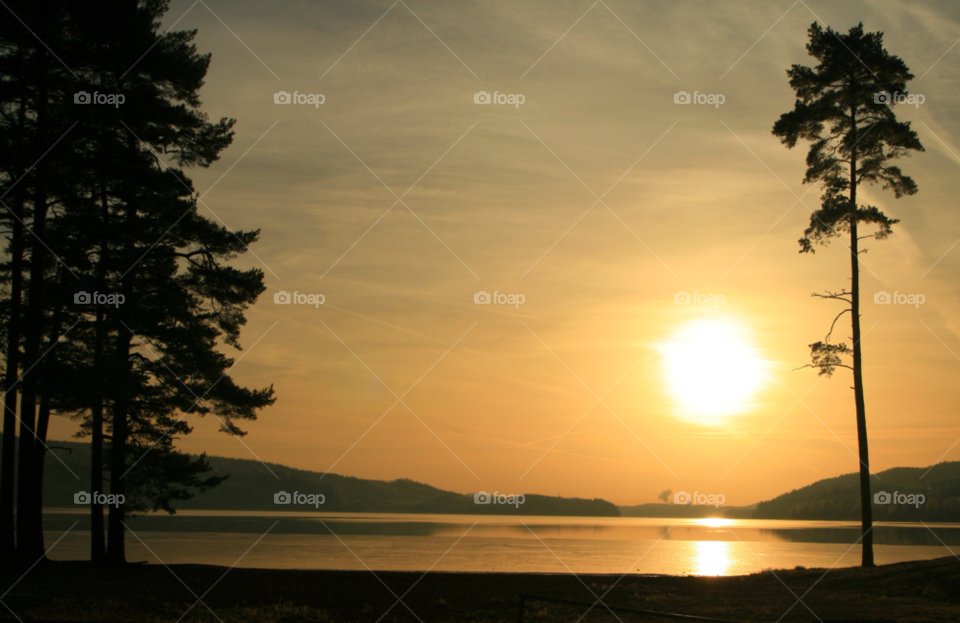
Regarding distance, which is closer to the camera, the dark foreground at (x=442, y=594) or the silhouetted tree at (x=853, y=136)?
the dark foreground at (x=442, y=594)

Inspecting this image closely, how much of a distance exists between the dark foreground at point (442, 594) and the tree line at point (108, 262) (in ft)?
11.9

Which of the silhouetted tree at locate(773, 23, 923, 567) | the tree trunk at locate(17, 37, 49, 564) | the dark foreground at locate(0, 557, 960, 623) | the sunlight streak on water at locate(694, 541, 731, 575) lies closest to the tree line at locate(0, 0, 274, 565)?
the tree trunk at locate(17, 37, 49, 564)

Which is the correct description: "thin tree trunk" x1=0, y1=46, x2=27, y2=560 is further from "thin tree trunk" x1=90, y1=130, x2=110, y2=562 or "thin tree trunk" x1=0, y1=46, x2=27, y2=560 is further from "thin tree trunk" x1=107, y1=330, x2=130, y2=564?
"thin tree trunk" x1=107, y1=330, x2=130, y2=564

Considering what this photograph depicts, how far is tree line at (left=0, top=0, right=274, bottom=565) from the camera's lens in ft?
63.5

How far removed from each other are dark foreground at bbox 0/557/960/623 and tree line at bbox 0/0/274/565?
3634 millimetres

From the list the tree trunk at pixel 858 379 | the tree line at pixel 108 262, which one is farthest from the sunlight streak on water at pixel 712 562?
the tree line at pixel 108 262

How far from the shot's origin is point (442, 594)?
650 inches

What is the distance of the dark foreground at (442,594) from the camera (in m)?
13.1

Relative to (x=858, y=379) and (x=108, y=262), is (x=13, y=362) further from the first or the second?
(x=858, y=379)

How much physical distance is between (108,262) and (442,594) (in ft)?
46.2

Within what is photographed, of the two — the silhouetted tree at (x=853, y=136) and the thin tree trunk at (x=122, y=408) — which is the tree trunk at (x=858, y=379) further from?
the thin tree trunk at (x=122, y=408)

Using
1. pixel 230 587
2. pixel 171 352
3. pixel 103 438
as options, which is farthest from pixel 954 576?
pixel 103 438

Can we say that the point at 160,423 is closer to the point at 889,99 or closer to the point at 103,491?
the point at 103,491

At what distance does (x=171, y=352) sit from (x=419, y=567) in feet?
71.7
